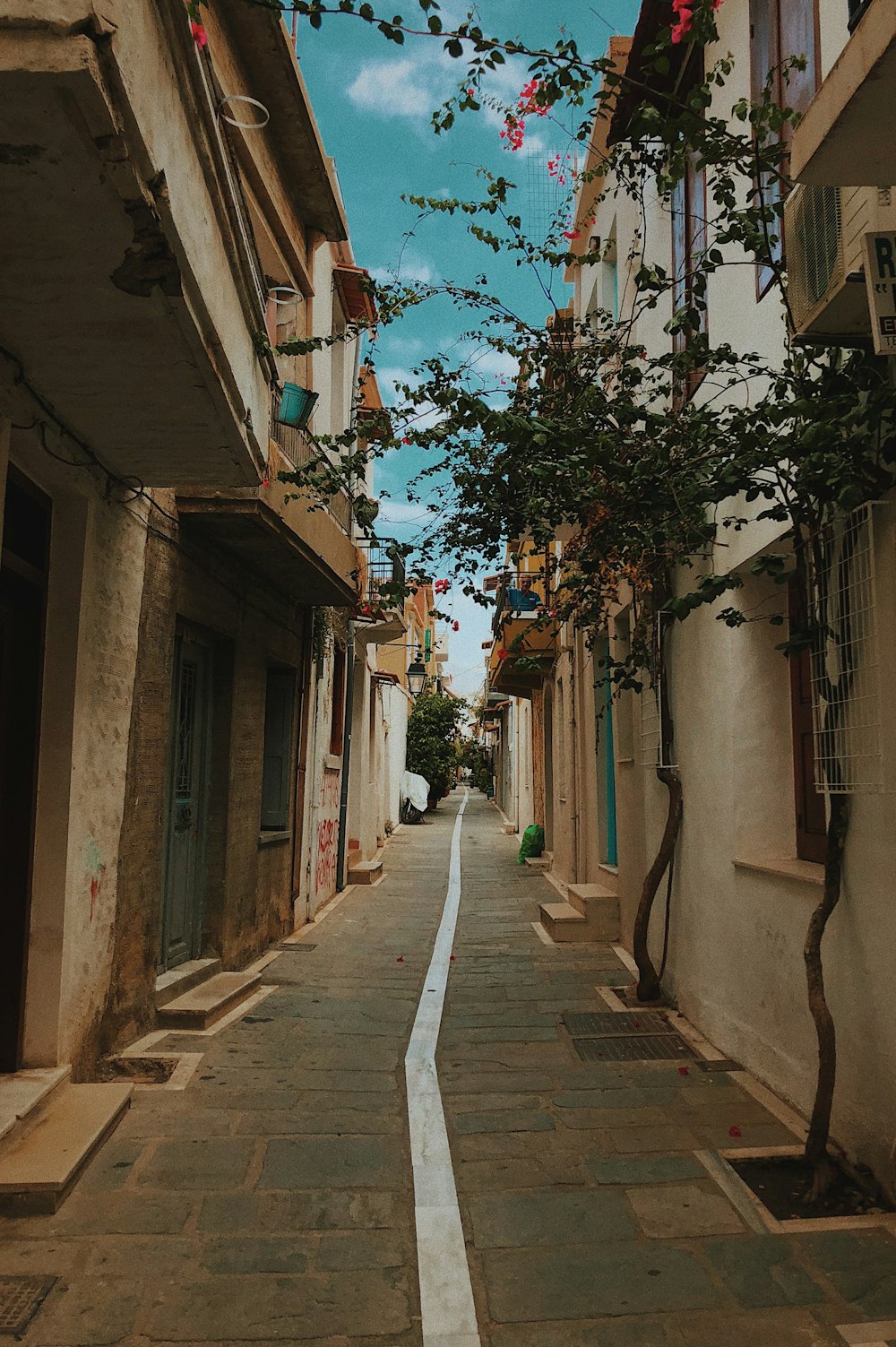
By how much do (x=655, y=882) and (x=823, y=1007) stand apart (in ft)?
10.8

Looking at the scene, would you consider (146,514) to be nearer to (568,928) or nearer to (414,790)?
(568,928)

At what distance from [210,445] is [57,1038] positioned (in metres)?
3.15

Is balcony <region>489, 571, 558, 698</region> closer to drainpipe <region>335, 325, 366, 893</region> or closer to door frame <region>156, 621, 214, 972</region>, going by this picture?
drainpipe <region>335, 325, 366, 893</region>

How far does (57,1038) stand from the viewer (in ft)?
15.8

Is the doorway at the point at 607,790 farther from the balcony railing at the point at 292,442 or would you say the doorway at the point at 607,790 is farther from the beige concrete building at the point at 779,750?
the balcony railing at the point at 292,442

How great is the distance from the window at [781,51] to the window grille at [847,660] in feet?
4.58

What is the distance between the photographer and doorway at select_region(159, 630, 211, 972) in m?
7.13

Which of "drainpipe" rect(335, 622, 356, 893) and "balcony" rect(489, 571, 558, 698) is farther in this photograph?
"balcony" rect(489, 571, 558, 698)

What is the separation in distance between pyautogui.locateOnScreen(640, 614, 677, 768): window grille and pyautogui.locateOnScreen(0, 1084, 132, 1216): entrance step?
14.3 feet

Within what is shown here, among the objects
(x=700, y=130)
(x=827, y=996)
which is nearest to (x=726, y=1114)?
(x=827, y=996)

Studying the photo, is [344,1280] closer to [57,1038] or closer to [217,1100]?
[217,1100]

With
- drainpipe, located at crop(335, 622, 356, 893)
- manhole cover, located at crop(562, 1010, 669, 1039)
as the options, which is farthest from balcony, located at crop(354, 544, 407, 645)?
manhole cover, located at crop(562, 1010, 669, 1039)

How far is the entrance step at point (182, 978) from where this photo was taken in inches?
254

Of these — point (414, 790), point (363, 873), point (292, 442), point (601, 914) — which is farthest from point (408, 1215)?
point (414, 790)
